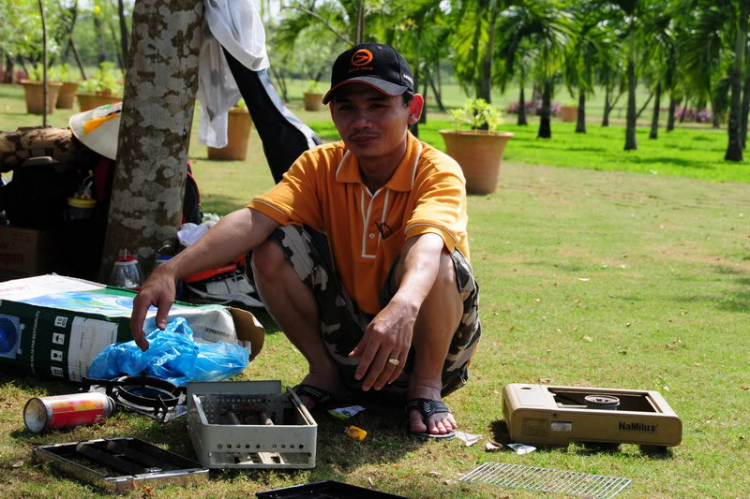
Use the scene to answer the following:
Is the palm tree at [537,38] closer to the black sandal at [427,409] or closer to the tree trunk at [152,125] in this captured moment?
the tree trunk at [152,125]

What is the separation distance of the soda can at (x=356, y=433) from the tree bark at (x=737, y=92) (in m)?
19.1

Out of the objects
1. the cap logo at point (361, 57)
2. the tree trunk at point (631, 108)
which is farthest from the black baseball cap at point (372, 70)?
the tree trunk at point (631, 108)

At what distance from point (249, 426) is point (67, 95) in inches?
870

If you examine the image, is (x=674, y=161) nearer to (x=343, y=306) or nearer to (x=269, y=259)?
(x=343, y=306)

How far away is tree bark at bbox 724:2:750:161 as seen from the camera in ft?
65.4

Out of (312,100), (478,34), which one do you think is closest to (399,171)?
(478,34)

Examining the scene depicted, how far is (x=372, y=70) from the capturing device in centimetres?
327

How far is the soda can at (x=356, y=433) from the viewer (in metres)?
3.35

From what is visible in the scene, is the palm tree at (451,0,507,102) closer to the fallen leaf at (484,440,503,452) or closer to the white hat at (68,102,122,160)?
the white hat at (68,102,122,160)

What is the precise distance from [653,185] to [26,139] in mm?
11490

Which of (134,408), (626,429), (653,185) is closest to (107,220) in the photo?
(134,408)

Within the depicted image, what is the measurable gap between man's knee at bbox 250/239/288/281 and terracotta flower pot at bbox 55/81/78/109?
21.2m

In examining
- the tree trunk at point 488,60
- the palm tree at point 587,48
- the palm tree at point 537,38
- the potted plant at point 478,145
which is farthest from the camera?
the palm tree at point 587,48

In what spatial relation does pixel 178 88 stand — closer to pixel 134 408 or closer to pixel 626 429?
pixel 134 408
